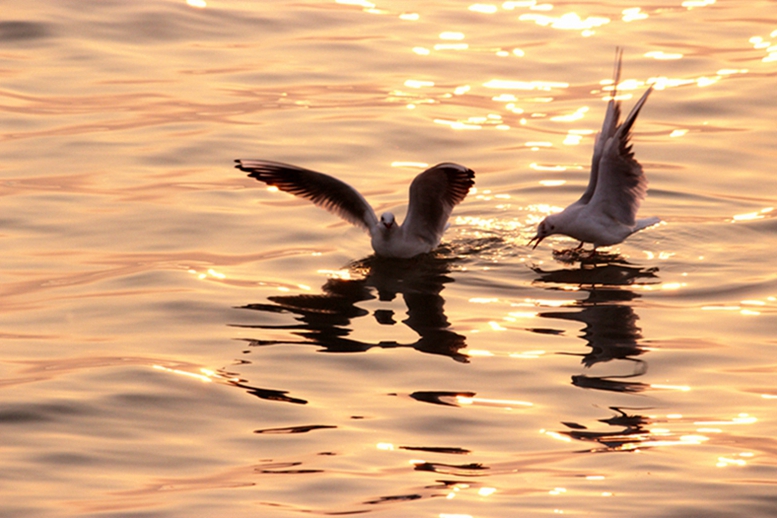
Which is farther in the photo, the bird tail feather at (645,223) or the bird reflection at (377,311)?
the bird tail feather at (645,223)

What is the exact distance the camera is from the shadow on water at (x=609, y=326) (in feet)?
27.3

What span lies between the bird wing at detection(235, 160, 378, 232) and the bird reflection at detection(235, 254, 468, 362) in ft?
1.52

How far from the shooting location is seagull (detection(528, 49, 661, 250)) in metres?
12.1

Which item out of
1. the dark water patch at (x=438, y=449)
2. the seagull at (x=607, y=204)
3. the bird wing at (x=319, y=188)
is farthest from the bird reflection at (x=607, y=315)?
the bird wing at (x=319, y=188)

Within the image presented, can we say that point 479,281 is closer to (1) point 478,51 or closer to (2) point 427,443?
(2) point 427,443

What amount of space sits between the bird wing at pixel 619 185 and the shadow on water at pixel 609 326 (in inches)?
19.1

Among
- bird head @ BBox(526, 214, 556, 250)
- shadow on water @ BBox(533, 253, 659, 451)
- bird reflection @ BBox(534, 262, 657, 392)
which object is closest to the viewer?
shadow on water @ BBox(533, 253, 659, 451)

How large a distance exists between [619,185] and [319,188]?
9.23 ft

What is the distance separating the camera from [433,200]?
1205cm

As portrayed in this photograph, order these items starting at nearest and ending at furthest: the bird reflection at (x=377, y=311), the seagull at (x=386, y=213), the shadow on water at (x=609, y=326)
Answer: the shadow on water at (x=609, y=326) < the bird reflection at (x=377, y=311) < the seagull at (x=386, y=213)

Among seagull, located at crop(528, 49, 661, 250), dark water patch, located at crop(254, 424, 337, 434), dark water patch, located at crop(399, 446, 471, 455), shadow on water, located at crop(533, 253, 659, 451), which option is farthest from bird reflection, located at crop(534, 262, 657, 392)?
dark water patch, located at crop(254, 424, 337, 434)

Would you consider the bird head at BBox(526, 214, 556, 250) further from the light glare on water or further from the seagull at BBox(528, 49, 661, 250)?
the light glare on water

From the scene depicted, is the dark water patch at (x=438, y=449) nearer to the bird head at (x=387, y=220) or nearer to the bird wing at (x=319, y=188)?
the bird head at (x=387, y=220)

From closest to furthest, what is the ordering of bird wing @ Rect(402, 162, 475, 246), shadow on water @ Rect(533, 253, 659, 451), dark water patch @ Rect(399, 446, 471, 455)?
dark water patch @ Rect(399, 446, 471, 455)
shadow on water @ Rect(533, 253, 659, 451)
bird wing @ Rect(402, 162, 475, 246)
